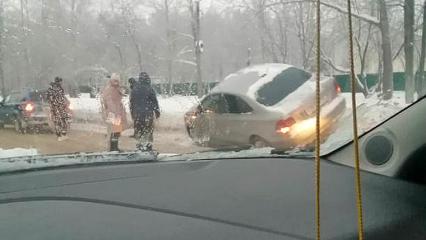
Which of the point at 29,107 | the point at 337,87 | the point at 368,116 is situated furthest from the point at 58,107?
the point at 368,116

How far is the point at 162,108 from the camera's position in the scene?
8.76 ft

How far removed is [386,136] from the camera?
2422 mm

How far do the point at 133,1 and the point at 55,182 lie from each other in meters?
0.90

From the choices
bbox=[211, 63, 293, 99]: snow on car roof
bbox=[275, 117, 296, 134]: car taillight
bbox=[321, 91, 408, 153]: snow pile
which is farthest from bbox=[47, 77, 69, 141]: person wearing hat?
bbox=[321, 91, 408, 153]: snow pile

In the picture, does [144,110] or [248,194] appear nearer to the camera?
[248,194]

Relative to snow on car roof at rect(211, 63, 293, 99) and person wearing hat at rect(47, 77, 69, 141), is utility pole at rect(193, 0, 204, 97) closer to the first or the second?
snow on car roof at rect(211, 63, 293, 99)

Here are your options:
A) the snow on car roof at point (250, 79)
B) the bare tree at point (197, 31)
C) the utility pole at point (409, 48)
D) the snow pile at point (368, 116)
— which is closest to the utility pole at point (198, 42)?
the bare tree at point (197, 31)

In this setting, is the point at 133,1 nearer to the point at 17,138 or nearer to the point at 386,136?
the point at 17,138

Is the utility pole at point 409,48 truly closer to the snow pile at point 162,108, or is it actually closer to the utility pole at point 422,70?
the utility pole at point 422,70

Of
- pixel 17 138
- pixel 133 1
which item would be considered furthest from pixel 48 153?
pixel 133 1

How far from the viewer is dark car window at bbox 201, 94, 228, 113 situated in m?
2.61

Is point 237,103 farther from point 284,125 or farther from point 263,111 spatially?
point 284,125

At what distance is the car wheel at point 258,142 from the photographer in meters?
2.68

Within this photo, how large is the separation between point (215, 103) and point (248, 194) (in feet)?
2.08
